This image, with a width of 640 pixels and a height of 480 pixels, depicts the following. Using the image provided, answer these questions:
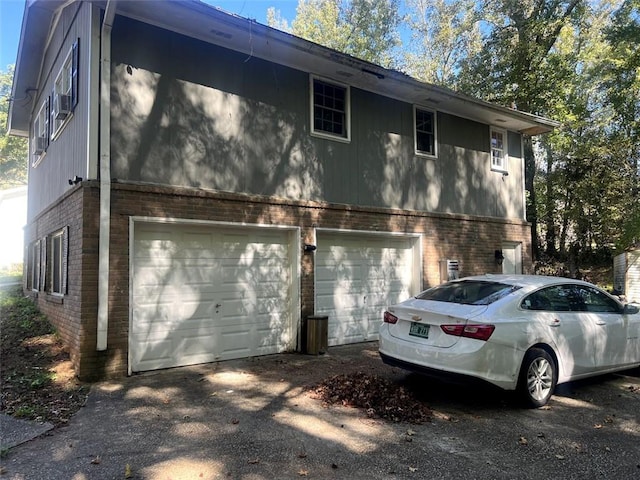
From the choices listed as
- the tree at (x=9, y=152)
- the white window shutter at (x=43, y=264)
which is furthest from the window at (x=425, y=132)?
the tree at (x=9, y=152)

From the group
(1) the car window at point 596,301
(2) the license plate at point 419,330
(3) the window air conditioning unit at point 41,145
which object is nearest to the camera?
(2) the license plate at point 419,330

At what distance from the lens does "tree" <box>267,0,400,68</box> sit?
27062 mm

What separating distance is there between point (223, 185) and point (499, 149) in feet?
28.4

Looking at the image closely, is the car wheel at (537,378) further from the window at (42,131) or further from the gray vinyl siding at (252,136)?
the window at (42,131)

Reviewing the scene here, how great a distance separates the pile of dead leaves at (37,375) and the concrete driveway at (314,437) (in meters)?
0.29

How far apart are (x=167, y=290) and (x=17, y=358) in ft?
8.71

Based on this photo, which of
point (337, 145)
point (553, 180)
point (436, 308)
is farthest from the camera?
point (553, 180)

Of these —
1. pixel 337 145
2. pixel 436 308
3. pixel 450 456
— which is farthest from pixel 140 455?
pixel 337 145

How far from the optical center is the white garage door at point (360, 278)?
9.59 metres

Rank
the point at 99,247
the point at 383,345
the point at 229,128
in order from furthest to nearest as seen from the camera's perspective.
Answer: the point at 229,128 → the point at 99,247 → the point at 383,345

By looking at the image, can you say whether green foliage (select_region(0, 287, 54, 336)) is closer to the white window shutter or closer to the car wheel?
the white window shutter

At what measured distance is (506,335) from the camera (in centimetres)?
527

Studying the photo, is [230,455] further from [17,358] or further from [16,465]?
[17,358]

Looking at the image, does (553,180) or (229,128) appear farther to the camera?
(553,180)
